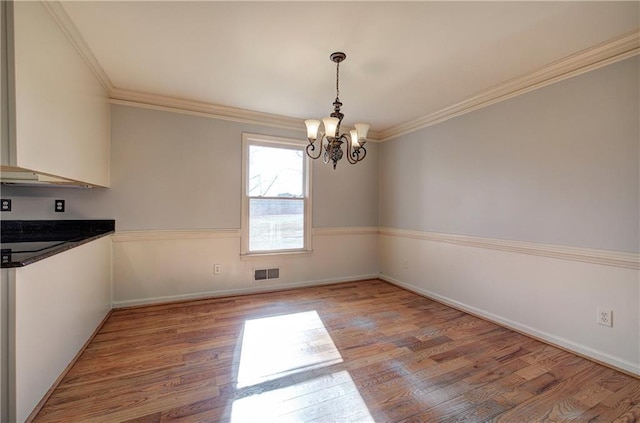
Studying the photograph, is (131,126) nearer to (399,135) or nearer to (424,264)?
(399,135)

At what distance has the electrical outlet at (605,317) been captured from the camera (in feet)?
7.10

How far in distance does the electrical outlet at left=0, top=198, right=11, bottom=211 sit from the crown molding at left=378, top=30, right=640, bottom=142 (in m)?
4.51

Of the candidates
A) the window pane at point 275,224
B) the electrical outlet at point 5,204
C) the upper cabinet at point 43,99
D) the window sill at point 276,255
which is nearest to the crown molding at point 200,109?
the upper cabinet at point 43,99

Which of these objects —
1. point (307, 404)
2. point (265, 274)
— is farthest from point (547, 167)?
point (265, 274)

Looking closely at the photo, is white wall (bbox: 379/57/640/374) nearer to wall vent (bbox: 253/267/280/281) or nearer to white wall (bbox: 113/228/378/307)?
white wall (bbox: 113/228/378/307)

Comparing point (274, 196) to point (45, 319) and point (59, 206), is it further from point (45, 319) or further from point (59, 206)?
point (45, 319)

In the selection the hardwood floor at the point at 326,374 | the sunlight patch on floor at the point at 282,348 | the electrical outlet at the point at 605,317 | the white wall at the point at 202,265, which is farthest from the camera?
the white wall at the point at 202,265

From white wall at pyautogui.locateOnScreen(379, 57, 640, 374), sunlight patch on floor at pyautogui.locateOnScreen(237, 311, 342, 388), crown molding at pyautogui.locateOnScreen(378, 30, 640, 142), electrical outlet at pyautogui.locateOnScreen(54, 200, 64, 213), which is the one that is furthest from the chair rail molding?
electrical outlet at pyautogui.locateOnScreen(54, 200, 64, 213)

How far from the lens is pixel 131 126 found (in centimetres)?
317

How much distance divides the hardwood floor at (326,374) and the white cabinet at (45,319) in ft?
0.51

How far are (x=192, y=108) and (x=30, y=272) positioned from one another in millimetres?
2461

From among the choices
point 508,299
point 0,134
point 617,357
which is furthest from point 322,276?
point 0,134

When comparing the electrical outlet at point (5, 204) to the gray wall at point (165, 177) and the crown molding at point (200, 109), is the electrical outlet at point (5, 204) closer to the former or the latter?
the gray wall at point (165, 177)

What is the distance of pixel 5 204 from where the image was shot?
241cm
